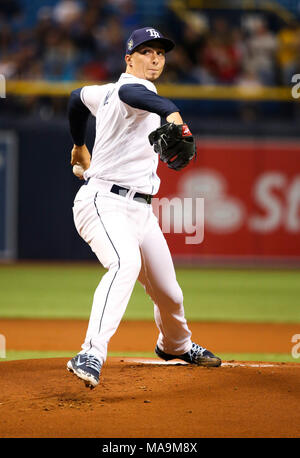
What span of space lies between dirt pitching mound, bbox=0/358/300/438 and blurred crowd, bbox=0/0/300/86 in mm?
9153

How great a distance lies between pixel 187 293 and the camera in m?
9.36

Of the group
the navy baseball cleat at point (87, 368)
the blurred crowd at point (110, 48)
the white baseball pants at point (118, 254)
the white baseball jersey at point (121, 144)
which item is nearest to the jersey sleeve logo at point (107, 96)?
the white baseball jersey at point (121, 144)

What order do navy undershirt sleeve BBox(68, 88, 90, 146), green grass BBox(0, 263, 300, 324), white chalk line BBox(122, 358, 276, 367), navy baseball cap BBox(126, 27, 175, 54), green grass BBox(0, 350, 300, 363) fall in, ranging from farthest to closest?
green grass BBox(0, 263, 300, 324)
green grass BBox(0, 350, 300, 363)
white chalk line BBox(122, 358, 276, 367)
navy undershirt sleeve BBox(68, 88, 90, 146)
navy baseball cap BBox(126, 27, 175, 54)

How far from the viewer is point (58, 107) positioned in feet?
42.6

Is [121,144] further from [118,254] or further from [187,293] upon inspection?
[187,293]

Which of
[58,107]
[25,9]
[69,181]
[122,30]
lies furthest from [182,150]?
[25,9]

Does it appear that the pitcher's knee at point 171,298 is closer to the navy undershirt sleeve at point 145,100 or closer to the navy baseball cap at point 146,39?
the navy undershirt sleeve at point 145,100

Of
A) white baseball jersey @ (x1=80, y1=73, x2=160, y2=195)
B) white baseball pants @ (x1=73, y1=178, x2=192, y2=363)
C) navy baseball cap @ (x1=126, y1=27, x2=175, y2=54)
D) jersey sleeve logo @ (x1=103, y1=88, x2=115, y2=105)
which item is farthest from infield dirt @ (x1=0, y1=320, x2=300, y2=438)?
navy baseball cap @ (x1=126, y1=27, x2=175, y2=54)

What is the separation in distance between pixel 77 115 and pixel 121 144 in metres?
0.49

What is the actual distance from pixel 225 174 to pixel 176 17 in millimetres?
3867

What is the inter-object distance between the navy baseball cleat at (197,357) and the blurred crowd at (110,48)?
895 centimetres

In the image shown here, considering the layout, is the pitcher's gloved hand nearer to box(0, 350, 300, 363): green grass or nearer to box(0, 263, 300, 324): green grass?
box(0, 350, 300, 363): green grass

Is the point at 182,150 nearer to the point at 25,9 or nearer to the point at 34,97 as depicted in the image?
the point at 34,97

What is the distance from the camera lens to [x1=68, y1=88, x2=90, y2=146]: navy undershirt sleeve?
4016 mm
